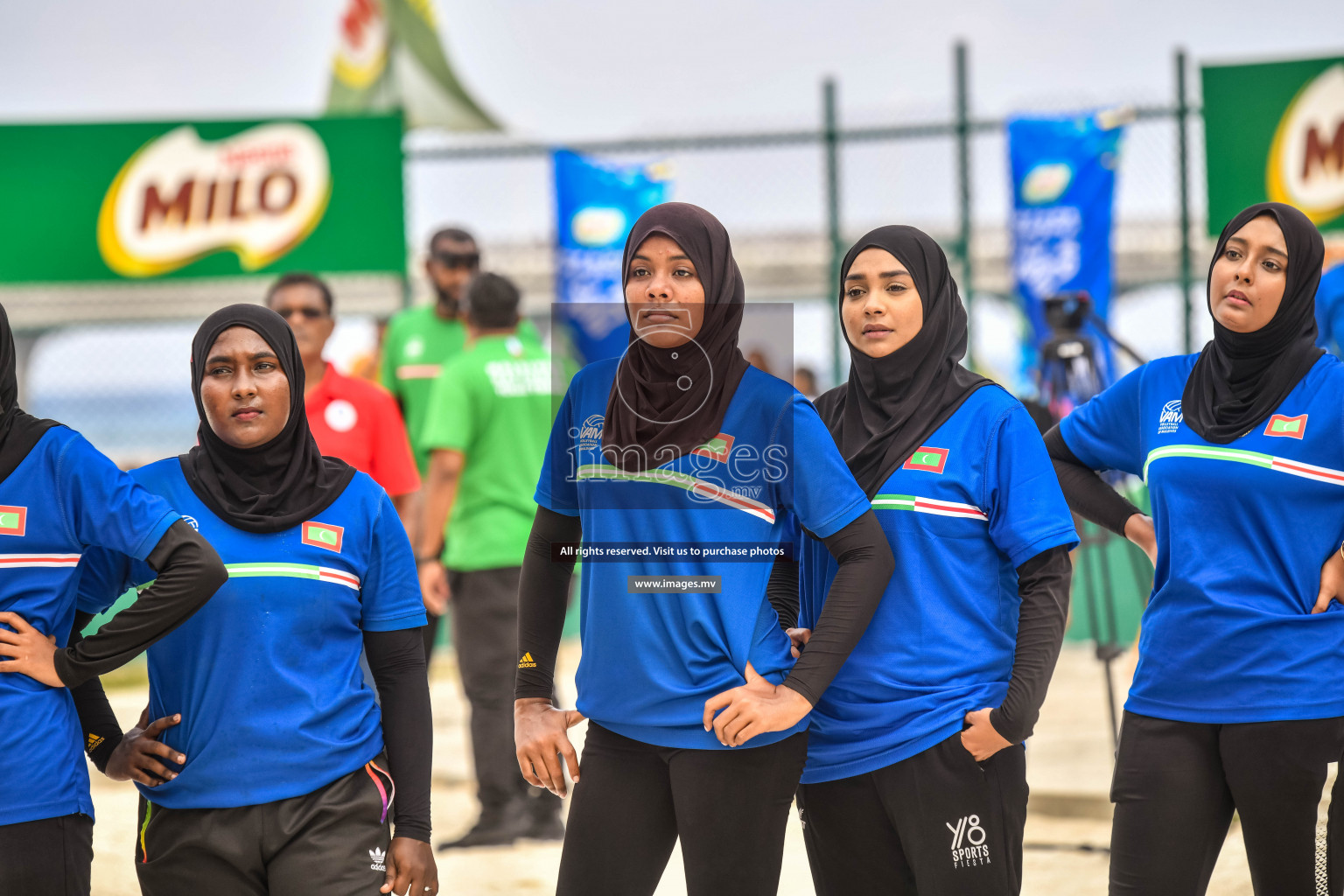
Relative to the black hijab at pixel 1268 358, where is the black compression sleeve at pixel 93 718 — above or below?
below

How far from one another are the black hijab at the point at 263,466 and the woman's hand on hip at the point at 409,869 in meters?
0.63

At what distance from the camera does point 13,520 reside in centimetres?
221

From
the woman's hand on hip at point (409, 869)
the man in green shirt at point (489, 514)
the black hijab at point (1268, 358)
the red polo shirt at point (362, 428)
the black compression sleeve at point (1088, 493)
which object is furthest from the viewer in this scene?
the man in green shirt at point (489, 514)

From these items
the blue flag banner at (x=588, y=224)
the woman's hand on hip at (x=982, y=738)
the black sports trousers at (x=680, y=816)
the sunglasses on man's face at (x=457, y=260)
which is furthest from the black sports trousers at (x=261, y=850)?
the blue flag banner at (x=588, y=224)

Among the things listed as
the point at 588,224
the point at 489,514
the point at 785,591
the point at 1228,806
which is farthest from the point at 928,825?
the point at 588,224

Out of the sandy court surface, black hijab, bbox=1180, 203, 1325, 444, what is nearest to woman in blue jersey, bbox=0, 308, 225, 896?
black hijab, bbox=1180, 203, 1325, 444

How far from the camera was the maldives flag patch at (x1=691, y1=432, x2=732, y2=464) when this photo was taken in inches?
90.5

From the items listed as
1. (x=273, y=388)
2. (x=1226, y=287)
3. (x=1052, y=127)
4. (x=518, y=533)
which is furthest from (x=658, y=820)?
(x=1052, y=127)

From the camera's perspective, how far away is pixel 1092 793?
17.1 ft

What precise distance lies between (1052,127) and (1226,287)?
15.1ft

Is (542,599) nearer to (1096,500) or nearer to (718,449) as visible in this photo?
(718,449)

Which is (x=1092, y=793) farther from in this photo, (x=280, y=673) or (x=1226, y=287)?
(x=280, y=673)

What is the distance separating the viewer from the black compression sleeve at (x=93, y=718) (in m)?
2.41

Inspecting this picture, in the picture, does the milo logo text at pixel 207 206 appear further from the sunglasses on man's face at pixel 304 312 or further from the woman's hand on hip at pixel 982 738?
the woman's hand on hip at pixel 982 738
